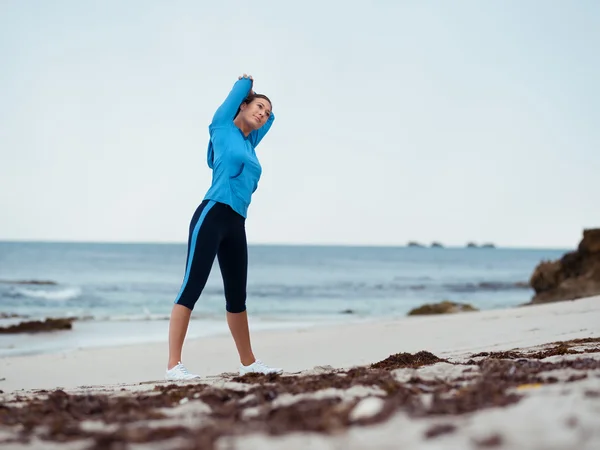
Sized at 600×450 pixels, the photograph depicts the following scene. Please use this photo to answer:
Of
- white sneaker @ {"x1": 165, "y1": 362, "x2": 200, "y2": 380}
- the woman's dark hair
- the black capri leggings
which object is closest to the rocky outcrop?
the woman's dark hair

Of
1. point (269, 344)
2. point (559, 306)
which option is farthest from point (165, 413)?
point (559, 306)

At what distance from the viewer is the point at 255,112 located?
4.46m

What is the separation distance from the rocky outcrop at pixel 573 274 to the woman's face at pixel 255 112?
38.4ft

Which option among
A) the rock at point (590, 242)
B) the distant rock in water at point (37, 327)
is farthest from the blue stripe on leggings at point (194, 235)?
the rock at point (590, 242)

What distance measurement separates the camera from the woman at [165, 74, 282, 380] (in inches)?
163

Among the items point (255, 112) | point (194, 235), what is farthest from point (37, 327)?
point (255, 112)

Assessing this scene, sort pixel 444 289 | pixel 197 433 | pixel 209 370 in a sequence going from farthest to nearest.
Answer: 1. pixel 444 289
2. pixel 209 370
3. pixel 197 433

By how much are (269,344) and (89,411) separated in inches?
244

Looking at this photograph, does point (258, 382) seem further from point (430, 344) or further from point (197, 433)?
point (430, 344)

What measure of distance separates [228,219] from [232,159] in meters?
0.40

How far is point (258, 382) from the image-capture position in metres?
3.31

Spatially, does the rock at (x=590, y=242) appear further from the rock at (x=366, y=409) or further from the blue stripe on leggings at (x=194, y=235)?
the rock at (x=366, y=409)

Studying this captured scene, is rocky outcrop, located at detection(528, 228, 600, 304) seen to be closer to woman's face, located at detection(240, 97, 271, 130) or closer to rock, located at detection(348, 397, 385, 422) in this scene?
woman's face, located at detection(240, 97, 271, 130)

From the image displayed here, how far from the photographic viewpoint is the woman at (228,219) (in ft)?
13.6
